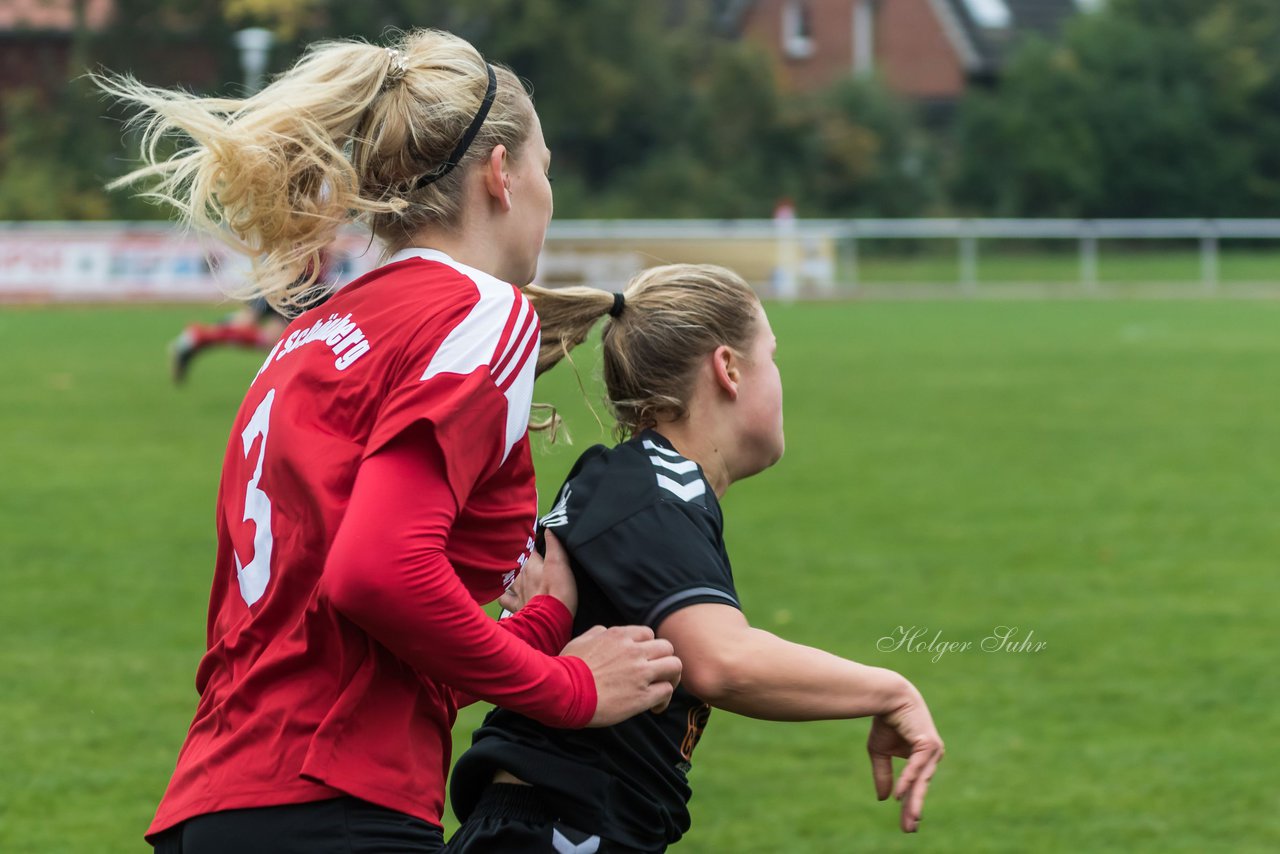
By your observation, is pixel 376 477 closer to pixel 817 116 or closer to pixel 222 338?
pixel 222 338

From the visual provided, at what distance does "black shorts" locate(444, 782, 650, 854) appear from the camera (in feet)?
7.72

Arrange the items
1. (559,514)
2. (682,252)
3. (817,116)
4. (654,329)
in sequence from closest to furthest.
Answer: (559,514), (654,329), (682,252), (817,116)

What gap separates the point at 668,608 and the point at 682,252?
27.0m

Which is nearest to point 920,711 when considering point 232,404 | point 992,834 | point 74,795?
point 992,834

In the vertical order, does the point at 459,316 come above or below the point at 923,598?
above

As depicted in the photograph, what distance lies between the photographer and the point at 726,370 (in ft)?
8.41

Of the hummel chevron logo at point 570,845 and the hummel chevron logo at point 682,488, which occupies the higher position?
the hummel chevron logo at point 682,488

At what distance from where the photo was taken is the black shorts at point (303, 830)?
212cm

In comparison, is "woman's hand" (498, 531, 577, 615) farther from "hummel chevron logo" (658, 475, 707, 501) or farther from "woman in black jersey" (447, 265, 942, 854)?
"hummel chevron logo" (658, 475, 707, 501)

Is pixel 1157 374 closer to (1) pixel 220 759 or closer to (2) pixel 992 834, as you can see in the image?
(2) pixel 992 834

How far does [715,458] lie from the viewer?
8.52 ft

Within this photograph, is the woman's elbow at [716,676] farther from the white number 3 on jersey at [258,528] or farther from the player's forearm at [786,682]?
the white number 3 on jersey at [258,528]

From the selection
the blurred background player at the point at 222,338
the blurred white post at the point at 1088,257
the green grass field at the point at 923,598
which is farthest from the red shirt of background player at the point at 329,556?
the blurred white post at the point at 1088,257

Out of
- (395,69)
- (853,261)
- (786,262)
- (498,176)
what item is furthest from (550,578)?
(853,261)
